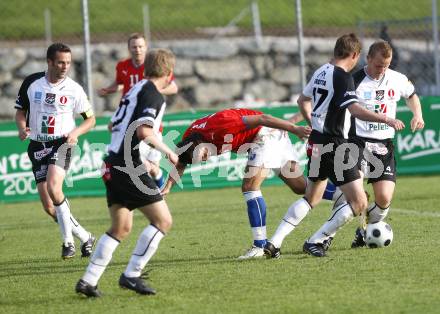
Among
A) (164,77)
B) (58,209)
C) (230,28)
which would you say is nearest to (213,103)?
(230,28)

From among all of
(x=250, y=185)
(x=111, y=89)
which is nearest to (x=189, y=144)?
(x=250, y=185)

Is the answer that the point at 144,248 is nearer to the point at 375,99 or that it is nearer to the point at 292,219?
the point at 292,219

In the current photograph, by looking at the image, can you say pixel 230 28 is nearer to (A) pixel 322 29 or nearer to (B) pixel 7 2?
(A) pixel 322 29

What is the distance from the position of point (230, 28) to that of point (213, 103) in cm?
307

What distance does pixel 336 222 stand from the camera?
8.94 meters

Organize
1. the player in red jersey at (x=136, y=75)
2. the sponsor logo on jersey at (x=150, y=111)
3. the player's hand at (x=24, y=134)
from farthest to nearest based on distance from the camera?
the player in red jersey at (x=136, y=75) < the player's hand at (x=24, y=134) < the sponsor logo on jersey at (x=150, y=111)

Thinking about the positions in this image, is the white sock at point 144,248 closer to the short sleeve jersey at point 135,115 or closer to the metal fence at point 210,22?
the short sleeve jersey at point 135,115

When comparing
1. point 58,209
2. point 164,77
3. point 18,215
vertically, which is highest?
point 164,77

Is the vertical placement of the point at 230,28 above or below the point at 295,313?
above

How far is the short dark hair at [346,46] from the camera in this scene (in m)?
8.62

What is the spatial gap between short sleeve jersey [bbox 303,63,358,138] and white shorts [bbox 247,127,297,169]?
1.78ft

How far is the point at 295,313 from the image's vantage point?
6660mm

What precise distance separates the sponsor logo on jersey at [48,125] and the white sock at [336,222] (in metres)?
3.05

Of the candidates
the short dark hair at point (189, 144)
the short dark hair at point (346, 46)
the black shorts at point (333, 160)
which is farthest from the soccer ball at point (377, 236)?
the short dark hair at point (189, 144)
